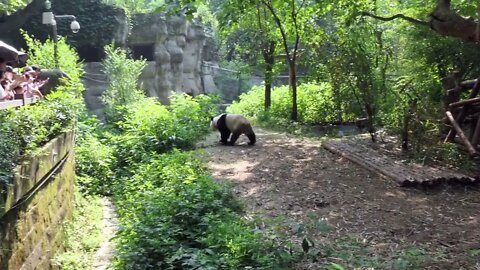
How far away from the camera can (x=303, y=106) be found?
54.4 feet

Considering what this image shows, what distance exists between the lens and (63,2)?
74.1 feet

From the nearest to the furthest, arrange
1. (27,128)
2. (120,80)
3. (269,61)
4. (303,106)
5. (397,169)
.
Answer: (27,128)
(397,169)
(303,106)
(269,61)
(120,80)

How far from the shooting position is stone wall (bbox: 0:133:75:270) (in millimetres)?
4254

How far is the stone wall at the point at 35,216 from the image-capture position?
4254mm

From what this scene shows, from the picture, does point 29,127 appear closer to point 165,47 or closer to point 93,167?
point 93,167

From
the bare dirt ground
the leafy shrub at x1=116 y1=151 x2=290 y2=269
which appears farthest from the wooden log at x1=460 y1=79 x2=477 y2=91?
the leafy shrub at x1=116 y1=151 x2=290 y2=269

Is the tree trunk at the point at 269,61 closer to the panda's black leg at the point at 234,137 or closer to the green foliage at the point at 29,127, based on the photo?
the panda's black leg at the point at 234,137

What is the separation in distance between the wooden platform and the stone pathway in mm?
4156

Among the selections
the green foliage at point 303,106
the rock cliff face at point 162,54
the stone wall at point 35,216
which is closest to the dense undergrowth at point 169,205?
the stone wall at point 35,216

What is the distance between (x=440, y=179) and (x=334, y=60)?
206 inches

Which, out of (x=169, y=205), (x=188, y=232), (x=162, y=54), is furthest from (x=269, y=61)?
(x=188, y=232)

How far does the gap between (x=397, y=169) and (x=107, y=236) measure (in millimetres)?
4650

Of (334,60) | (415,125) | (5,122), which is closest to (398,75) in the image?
(334,60)

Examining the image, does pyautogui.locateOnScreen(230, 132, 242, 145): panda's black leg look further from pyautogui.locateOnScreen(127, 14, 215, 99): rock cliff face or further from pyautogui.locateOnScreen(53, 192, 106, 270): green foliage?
pyautogui.locateOnScreen(127, 14, 215, 99): rock cliff face
